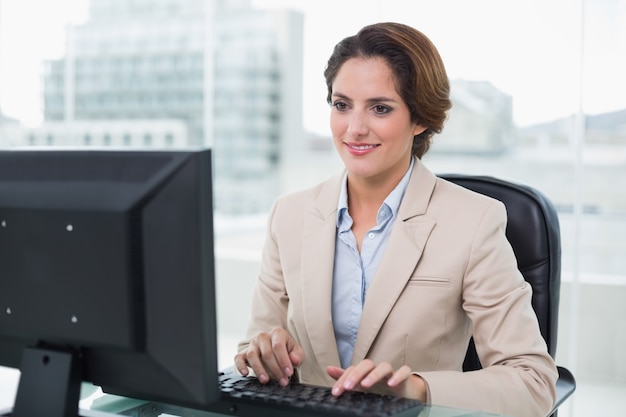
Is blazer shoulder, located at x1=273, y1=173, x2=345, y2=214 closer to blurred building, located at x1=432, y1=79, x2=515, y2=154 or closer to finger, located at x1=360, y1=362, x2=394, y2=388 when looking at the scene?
finger, located at x1=360, y1=362, x2=394, y2=388

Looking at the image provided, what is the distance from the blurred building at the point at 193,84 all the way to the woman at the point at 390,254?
365cm

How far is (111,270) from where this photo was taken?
1.15 meters

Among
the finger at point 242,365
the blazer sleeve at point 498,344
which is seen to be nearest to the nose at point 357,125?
the blazer sleeve at point 498,344

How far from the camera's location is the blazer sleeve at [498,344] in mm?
1585

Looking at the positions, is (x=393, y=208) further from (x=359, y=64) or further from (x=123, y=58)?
(x=123, y=58)

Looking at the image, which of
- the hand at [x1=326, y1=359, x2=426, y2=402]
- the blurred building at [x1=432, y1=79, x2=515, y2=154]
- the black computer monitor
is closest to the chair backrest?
the hand at [x1=326, y1=359, x2=426, y2=402]

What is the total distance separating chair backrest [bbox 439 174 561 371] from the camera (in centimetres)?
204

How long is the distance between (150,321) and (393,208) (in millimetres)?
949

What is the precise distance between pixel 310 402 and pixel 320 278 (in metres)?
0.62

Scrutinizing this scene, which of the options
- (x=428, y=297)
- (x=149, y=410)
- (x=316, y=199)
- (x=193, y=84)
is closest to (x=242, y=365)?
(x=149, y=410)

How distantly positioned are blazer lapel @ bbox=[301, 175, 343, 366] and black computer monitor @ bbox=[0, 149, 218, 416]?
76 centimetres

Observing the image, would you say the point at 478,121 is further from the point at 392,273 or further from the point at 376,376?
the point at 376,376

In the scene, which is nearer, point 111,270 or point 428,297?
point 111,270

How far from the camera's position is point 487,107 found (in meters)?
4.77
